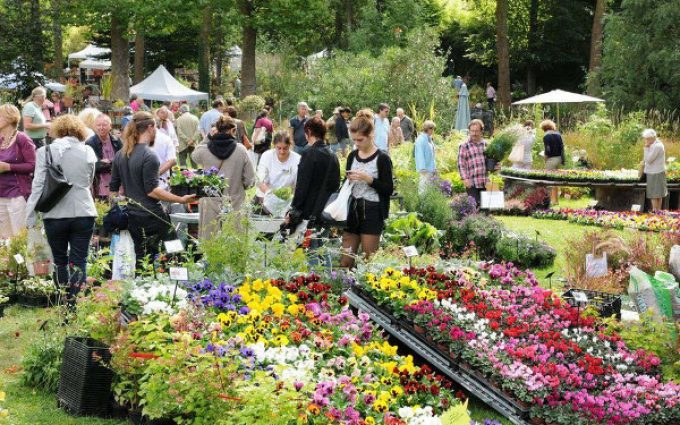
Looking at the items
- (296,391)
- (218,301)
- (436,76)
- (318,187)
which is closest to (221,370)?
(296,391)

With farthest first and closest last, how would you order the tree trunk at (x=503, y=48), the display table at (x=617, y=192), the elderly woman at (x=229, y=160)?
1. the tree trunk at (x=503, y=48)
2. the display table at (x=617, y=192)
3. the elderly woman at (x=229, y=160)

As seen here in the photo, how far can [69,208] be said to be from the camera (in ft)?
27.7

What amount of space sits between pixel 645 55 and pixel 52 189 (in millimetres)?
27515

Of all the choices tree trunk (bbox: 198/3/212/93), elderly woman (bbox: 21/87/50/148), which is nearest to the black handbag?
elderly woman (bbox: 21/87/50/148)

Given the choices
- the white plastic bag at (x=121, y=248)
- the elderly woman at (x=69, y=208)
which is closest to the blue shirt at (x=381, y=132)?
the white plastic bag at (x=121, y=248)

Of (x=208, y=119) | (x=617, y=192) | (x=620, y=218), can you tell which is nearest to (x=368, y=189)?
(x=620, y=218)

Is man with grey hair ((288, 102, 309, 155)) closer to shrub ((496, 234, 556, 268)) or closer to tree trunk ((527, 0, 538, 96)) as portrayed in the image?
shrub ((496, 234, 556, 268))

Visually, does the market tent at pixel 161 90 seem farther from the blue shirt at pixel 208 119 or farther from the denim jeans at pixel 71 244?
the denim jeans at pixel 71 244

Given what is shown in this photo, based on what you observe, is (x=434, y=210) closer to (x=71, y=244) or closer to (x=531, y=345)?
(x=71, y=244)

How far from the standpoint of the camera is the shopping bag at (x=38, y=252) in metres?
9.23

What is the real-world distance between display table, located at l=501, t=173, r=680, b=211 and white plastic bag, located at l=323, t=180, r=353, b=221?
34.4ft

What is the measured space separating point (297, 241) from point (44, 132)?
6.53 meters

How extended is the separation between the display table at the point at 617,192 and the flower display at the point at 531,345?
1025 centimetres

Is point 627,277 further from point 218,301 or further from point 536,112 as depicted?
point 536,112
